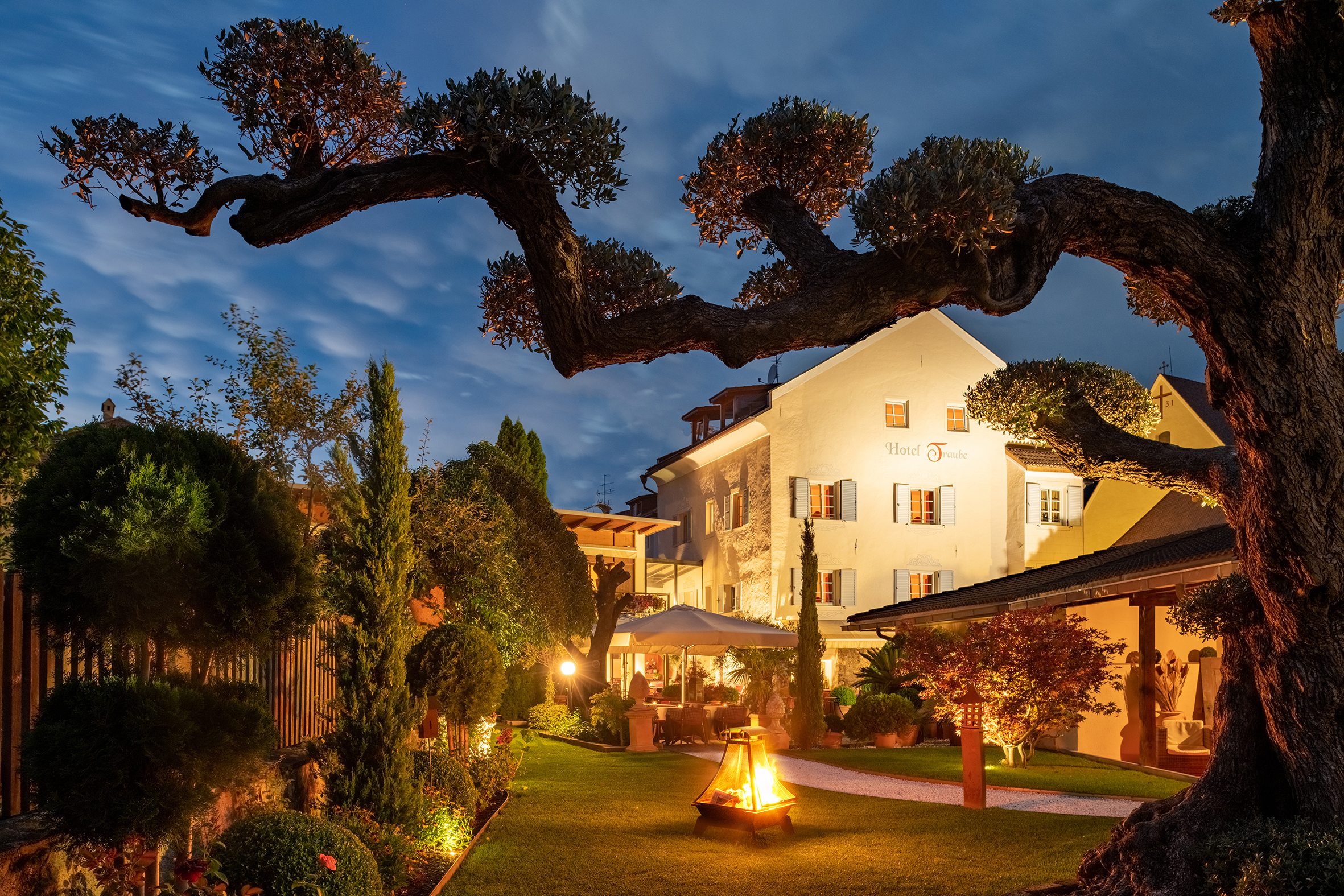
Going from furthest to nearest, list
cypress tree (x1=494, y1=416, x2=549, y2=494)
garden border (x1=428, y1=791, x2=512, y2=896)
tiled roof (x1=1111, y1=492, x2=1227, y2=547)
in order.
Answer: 1. cypress tree (x1=494, y1=416, x2=549, y2=494)
2. tiled roof (x1=1111, y1=492, x2=1227, y2=547)
3. garden border (x1=428, y1=791, x2=512, y2=896)

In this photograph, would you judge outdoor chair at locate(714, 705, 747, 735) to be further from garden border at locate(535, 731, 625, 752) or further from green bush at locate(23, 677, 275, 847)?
green bush at locate(23, 677, 275, 847)

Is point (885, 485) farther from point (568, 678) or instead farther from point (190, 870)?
Answer: point (190, 870)

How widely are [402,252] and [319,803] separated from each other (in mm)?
8916

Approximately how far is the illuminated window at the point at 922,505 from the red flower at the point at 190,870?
1118 inches

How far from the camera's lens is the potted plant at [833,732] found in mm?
21000

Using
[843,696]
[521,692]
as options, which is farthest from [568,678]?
[843,696]

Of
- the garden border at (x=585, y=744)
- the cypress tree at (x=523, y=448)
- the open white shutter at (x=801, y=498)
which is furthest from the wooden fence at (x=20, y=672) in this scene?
the open white shutter at (x=801, y=498)

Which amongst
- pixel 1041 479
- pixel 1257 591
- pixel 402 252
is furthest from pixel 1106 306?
pixel 1257 591

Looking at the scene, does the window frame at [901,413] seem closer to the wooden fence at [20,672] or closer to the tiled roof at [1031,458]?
the tiled roof at [1031,458]

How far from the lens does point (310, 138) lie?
4.86 m

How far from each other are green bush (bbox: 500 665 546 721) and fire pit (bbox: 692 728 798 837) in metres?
12.4

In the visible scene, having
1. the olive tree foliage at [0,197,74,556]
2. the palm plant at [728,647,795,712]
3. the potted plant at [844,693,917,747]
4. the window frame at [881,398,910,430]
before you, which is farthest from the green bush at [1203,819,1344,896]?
the window frame at [881,398,910,430]

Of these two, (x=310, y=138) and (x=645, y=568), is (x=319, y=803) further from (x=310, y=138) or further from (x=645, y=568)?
(x=645, y=568)

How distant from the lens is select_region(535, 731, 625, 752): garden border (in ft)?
65.3
